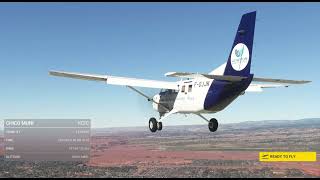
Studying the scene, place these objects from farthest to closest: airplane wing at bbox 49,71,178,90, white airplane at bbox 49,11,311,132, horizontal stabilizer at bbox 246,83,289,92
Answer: airplane wing at bbox 49,71,178,90 → horizontal stabilizer at bbox 246,83,289,92 → white airplane at bbox 49,11,311,132

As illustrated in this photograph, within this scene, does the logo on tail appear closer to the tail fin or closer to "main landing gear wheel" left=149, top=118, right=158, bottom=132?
the tail fin

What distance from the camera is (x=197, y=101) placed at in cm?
3794

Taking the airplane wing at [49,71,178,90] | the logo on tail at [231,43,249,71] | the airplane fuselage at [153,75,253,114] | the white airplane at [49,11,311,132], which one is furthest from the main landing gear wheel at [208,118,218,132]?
the logo on tail at [231,43,249,71]

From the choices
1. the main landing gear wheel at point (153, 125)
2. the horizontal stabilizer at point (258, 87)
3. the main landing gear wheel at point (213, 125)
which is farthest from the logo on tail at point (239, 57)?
the main landing gear wheel at point (153, 125)

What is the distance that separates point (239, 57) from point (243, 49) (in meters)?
0.66

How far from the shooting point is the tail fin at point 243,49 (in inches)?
1372

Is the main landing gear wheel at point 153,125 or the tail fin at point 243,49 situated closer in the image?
the tail fin at point 243,49

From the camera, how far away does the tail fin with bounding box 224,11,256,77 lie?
3484cm

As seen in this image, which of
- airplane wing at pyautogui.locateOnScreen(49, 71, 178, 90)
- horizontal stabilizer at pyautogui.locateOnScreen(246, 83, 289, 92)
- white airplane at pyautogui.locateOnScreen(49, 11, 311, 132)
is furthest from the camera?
airplane wing at pyautogui.locateOnScreen(49, 71, 178, 90)

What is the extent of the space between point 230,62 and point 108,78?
12.5 metres

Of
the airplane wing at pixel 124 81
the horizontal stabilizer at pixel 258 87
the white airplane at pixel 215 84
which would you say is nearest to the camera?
the white airplane at pixel 215 84

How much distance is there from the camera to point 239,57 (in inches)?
1398

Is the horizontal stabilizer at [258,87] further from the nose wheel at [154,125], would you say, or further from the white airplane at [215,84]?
the nose wheel at [154,125]

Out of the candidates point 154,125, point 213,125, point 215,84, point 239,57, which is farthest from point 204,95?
point 154,125
